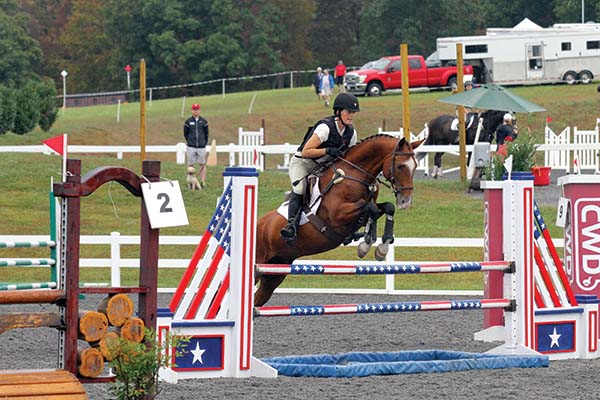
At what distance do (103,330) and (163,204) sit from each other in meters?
0.71

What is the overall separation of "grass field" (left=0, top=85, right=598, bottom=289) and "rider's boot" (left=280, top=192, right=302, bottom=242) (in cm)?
666

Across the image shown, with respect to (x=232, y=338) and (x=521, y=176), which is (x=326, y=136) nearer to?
(x=521, y=176)

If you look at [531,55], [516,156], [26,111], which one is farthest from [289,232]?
Answer: [531,55]

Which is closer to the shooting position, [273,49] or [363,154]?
[363,154]

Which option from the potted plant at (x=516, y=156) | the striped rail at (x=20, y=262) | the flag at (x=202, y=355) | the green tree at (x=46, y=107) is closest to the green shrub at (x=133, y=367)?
the flag at (x=202, y=355)

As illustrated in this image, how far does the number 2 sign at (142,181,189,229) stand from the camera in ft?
21.3

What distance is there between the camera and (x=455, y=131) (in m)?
27.0

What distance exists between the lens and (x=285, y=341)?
11383mm

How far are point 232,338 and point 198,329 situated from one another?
26 cm

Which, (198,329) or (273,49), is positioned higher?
(273,49)

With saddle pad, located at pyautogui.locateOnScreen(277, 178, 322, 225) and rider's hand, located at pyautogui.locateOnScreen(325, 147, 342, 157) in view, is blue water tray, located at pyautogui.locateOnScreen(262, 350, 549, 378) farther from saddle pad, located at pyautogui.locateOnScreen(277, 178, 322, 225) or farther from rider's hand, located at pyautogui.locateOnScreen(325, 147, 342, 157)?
rider's hand, located at pyautogui.locateOnScreen(325, 147, 342, 157)

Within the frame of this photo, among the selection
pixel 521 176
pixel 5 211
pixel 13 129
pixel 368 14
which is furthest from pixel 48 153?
pixel 368 14

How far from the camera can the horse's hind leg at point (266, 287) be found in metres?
11.3

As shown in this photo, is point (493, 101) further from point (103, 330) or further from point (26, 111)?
point (103, 330)
